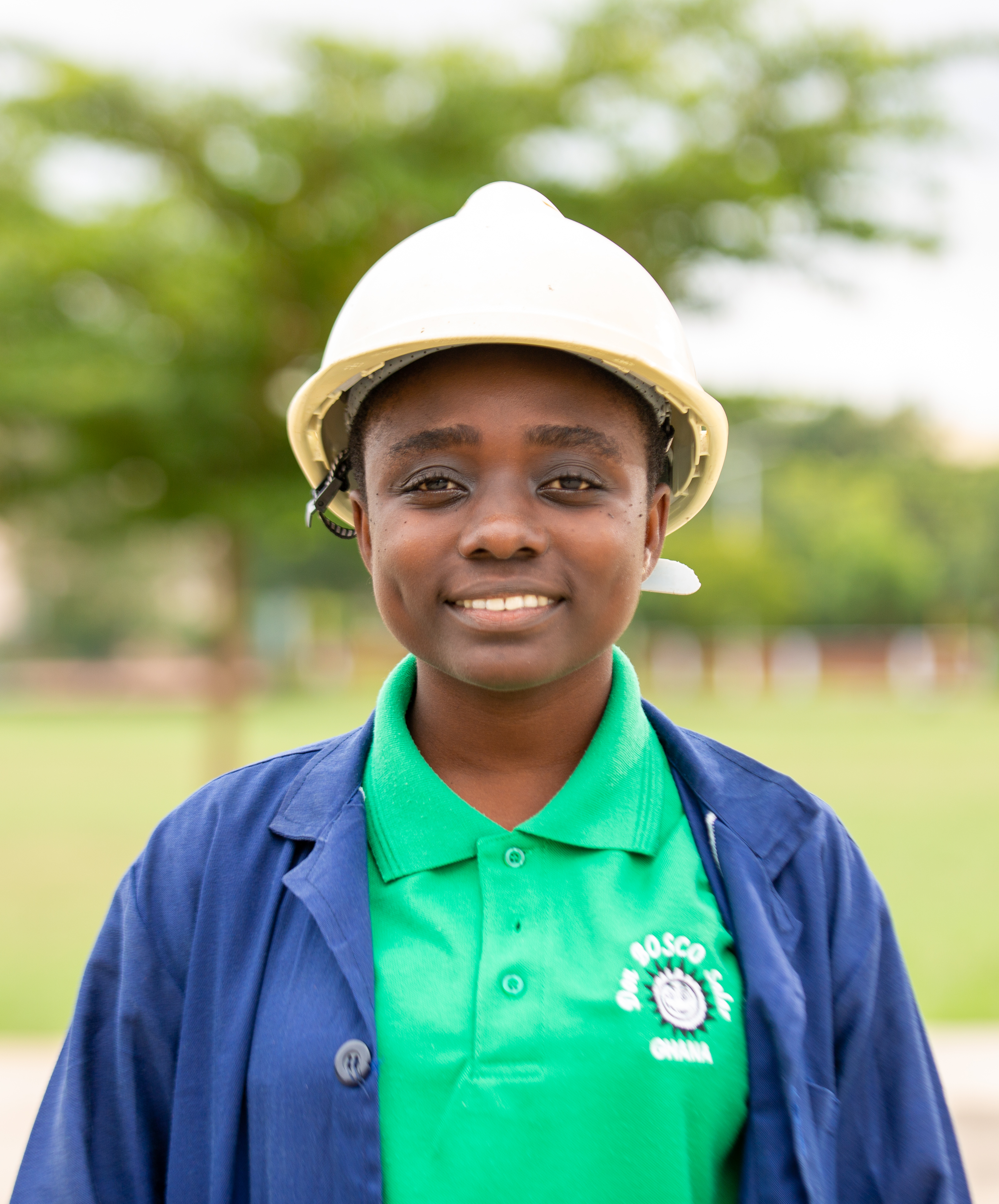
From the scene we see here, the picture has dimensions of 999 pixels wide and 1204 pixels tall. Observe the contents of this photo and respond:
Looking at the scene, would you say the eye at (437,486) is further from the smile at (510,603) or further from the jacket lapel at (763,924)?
the jacket lapel at (763,924)

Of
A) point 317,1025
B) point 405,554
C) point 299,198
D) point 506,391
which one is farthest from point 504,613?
point 299,198

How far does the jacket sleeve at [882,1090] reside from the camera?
126 cm

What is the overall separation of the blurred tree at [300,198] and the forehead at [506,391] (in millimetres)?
4836

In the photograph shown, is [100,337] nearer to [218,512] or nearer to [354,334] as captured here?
[218,512]

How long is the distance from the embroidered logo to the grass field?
14.4 ft

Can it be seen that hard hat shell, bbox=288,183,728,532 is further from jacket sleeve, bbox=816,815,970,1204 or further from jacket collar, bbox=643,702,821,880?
jacket sleeve, bbox=816,815,970,1204

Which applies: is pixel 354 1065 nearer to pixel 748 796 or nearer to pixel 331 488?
pixel 748 796

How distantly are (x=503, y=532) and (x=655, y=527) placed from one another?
0.32 m

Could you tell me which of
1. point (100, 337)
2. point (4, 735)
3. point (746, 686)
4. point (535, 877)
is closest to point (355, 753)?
point (535, 877)

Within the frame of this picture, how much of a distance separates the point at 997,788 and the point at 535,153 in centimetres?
975

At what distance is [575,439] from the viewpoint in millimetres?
1318

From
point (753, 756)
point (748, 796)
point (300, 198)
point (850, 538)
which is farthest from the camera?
point (850, 538)

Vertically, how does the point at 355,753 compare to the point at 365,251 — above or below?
below

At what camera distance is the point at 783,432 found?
54.3 meters
